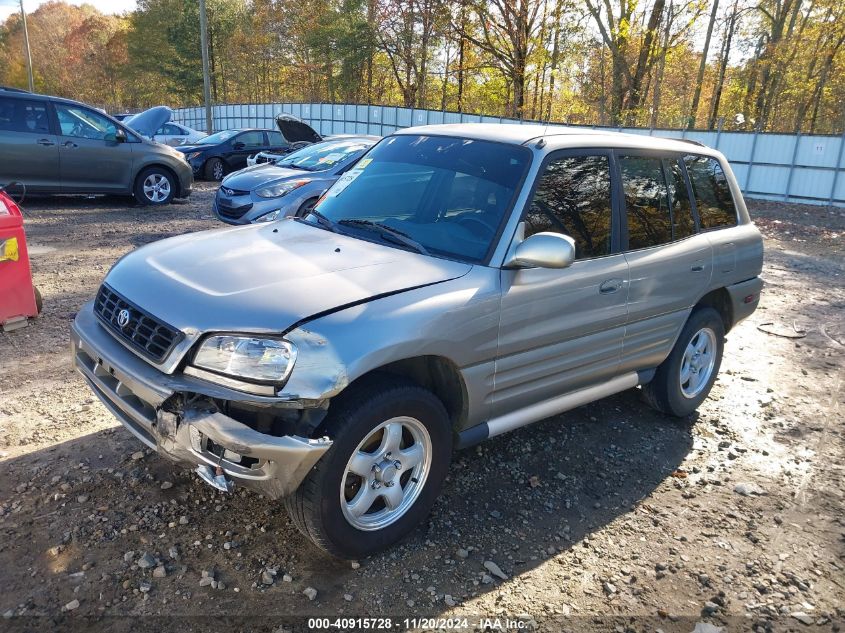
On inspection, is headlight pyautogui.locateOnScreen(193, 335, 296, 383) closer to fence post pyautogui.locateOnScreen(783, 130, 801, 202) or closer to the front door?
the front door

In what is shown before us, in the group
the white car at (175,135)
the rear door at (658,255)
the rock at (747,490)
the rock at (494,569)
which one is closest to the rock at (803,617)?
the rock at (747,490)

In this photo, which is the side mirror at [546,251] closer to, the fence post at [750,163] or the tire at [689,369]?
the tire at [689,369]

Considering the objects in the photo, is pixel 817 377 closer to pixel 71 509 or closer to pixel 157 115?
pixel 71 509

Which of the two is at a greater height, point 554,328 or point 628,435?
point 554,328

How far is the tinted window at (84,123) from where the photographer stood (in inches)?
418

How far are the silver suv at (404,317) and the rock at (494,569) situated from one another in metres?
0.38

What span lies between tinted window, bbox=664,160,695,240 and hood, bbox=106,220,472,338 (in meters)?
1.90

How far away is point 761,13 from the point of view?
31641 millimetres

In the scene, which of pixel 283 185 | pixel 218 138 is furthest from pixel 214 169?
pixel 283 185

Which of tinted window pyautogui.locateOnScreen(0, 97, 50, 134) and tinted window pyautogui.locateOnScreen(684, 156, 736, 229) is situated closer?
tinted window pyautogui.locateOnScreen(684, 156, 736, 229)

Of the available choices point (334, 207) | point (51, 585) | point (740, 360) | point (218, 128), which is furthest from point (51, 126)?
point (218, 128)

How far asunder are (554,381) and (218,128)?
4136cm

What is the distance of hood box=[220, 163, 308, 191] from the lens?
9344 millimetres

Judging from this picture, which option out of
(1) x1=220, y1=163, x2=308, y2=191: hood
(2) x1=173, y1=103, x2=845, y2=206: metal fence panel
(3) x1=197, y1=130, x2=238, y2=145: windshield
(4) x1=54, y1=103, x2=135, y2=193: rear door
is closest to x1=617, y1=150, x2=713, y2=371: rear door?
(1) x1=220, y1=163, x2=308, y2=191: hood
